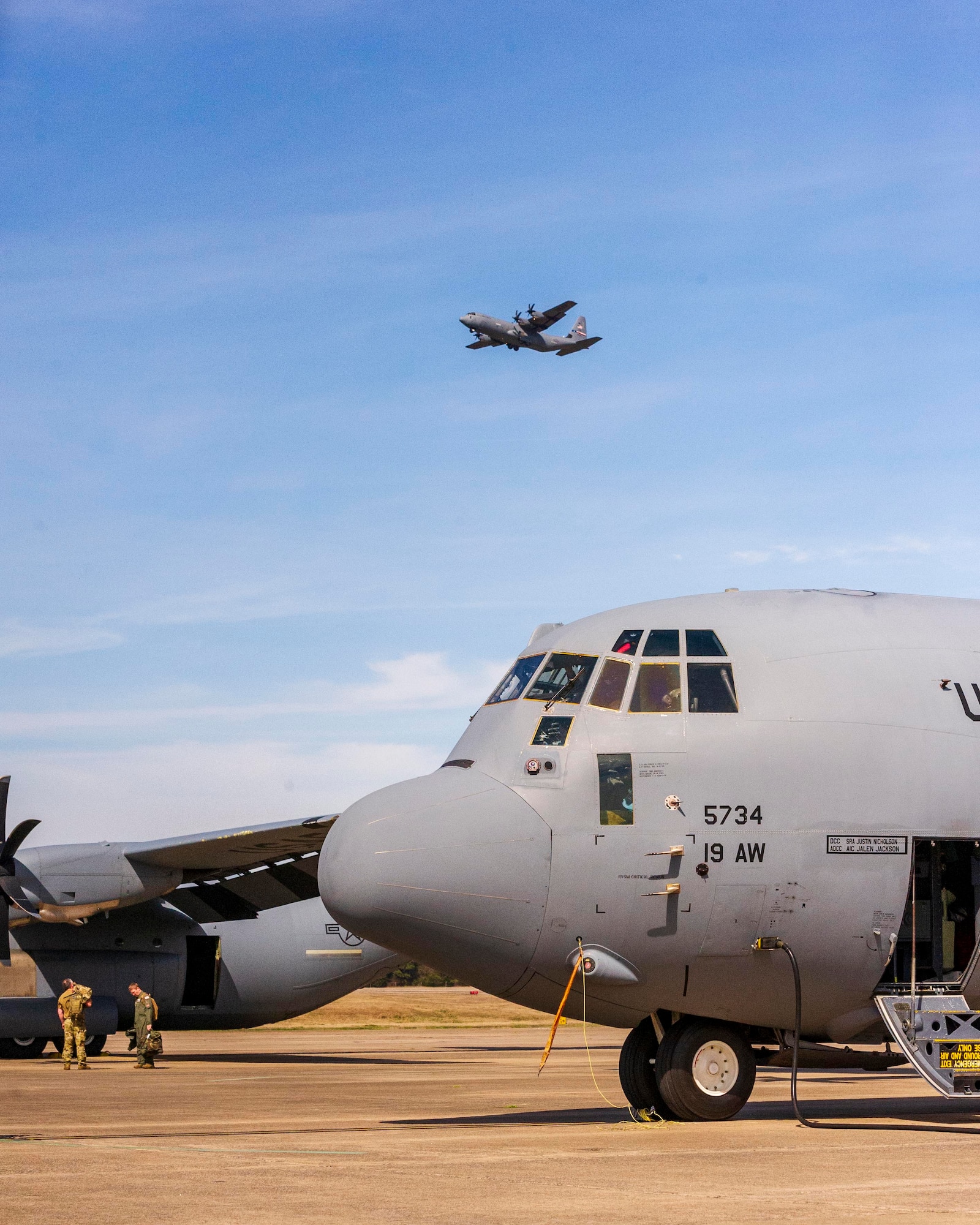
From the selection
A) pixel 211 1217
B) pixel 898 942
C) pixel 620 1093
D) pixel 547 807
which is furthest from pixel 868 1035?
pixel 211 1217

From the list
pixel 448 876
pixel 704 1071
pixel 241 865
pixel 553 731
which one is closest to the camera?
pixel 448 876

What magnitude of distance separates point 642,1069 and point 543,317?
4959 cm

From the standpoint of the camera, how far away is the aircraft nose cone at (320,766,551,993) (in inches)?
507

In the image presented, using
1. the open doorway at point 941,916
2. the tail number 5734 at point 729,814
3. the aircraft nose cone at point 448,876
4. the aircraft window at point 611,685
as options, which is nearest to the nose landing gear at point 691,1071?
the open doorway at point 941,916

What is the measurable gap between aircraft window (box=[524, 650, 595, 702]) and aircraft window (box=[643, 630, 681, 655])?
0.52 metres

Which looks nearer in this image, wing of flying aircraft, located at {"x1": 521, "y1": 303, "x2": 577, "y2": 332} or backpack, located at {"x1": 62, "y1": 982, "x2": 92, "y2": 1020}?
backpack, located at {"x1": 62, "y1": 982, "x2": 92, "y2": 1020}

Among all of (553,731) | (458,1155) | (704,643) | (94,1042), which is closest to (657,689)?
(704,643)

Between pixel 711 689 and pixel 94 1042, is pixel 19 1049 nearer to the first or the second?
pixel 94 1042

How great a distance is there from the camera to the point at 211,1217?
823 cm

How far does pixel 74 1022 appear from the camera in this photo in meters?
25.5

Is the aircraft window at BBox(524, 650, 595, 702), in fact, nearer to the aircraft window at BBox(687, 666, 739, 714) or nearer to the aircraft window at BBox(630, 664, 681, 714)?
the aircraft window at BBox(630, 664, 681, 714)

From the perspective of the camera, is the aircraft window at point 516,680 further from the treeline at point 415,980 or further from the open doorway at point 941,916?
the treeline at point 415,980

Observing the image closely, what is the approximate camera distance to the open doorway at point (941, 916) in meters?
14.3

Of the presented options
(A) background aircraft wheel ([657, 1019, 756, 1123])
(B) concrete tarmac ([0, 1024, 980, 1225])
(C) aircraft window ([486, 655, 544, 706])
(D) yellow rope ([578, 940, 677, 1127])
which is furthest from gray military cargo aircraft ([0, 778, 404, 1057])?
(A) background aircraft wheel ([657, 1019, 756, 1123])
